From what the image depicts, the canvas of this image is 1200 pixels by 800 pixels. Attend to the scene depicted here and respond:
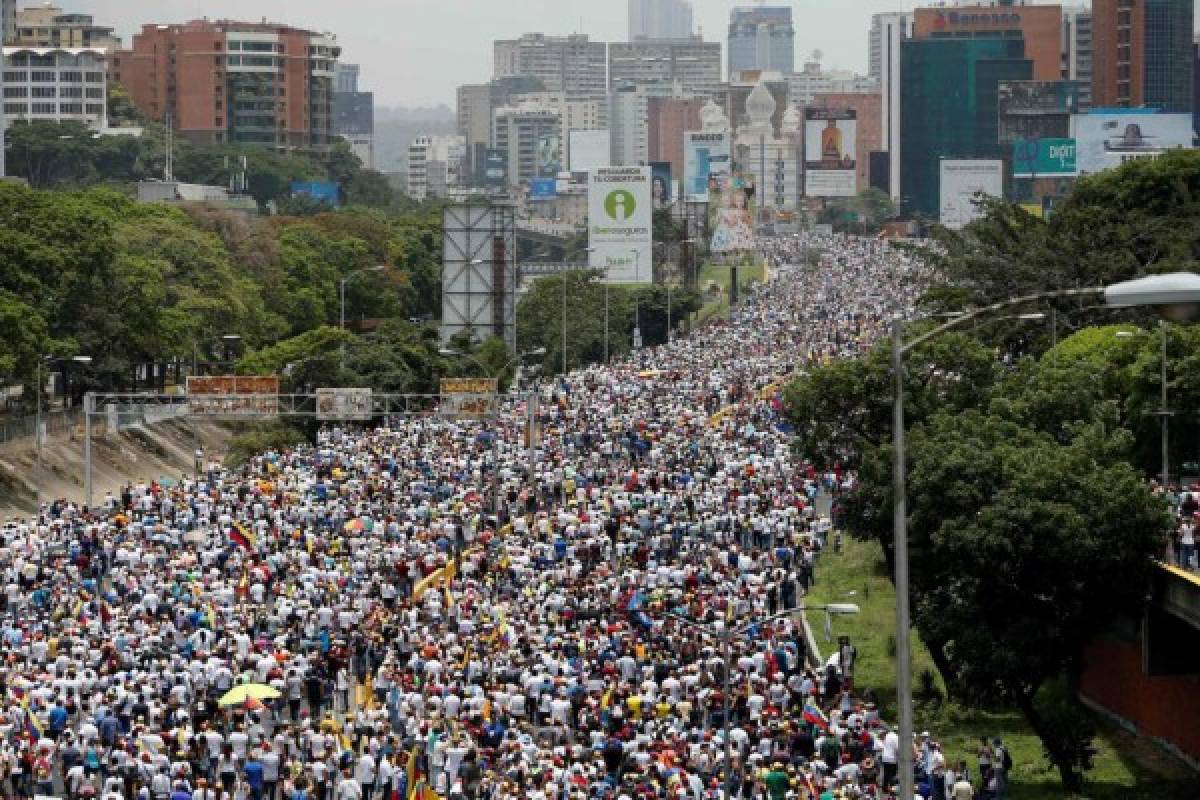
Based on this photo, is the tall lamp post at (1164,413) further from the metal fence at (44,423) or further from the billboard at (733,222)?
the billboard at (733,222)

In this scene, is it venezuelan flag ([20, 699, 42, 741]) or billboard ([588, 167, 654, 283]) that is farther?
billboard ([588, 167, 654, 283])

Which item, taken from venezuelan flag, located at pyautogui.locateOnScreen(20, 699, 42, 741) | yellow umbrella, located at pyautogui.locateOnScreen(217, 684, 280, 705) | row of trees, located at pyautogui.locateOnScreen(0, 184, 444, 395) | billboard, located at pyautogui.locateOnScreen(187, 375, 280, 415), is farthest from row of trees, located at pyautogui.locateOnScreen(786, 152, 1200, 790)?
row of trees, located at pyautogui.locateOnScreen(0, 184, 444, 395)

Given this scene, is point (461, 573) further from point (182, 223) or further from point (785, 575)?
point (182, 223)

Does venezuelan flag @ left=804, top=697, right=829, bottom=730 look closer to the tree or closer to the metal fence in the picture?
the tree

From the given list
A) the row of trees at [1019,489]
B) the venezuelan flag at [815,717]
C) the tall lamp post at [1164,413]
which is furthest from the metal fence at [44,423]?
the venezuelan flag at [815,717]

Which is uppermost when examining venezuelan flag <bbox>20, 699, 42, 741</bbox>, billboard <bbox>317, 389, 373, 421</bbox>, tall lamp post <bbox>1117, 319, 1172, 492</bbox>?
tall lamp post <bbox>1117, 319, 1172, 492</bbox>

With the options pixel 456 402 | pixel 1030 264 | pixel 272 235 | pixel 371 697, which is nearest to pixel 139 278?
pixel 456 402

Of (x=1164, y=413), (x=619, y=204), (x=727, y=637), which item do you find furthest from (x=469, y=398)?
(x=619, y=204)
